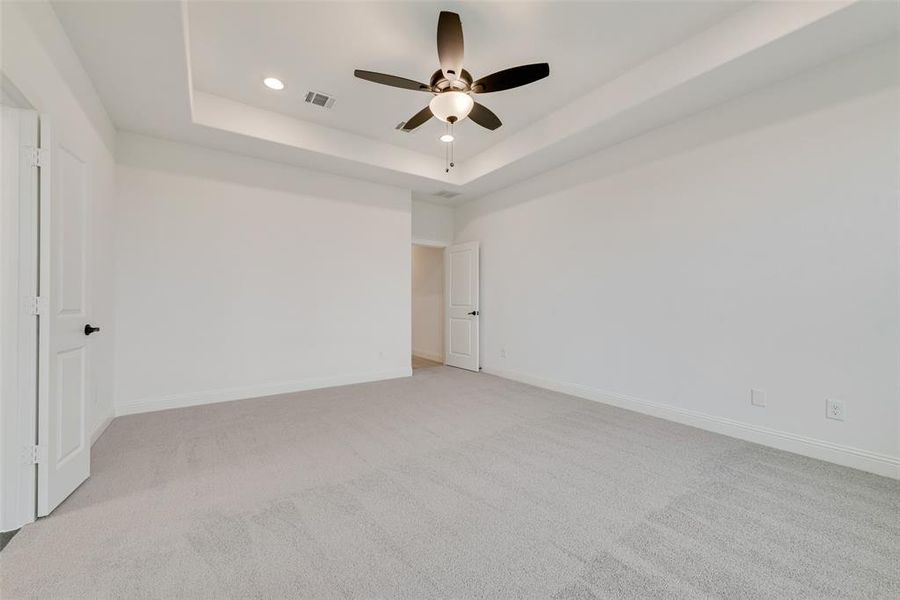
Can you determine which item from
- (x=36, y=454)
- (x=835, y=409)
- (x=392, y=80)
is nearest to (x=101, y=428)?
(x=36, y=454)

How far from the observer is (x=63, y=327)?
2.14 meters

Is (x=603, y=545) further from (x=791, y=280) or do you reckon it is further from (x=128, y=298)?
(x=128, y=298)

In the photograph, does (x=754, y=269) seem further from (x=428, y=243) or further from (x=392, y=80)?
(x=428, y=243)

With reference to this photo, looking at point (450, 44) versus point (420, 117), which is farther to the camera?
point (420, 117)

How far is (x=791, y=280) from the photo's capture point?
9.39 ft

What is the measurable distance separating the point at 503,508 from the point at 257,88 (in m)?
4.13

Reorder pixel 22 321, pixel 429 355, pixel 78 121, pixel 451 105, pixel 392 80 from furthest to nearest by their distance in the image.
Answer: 1. pixel 429 355
2. pixel 451 105
3. pixel 392 80
4. pixel 78 121
5. pixel 22 321

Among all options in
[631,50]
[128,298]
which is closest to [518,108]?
[631,50]

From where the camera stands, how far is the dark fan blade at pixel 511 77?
2488 mm

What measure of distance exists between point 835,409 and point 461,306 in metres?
4.54

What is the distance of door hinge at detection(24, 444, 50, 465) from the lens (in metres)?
1.90

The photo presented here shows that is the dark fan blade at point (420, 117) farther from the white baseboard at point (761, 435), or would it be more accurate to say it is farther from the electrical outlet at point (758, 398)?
the electrical outlet at point (758, 398)

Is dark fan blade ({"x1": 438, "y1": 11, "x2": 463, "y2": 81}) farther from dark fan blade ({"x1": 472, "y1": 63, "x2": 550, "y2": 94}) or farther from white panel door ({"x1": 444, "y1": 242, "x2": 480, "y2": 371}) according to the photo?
white panel door ({"x1": 444, "y1": 242, "x2": 480, "y2": 371})

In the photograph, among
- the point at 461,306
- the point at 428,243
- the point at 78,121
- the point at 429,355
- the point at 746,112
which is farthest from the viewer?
the point at 429,355
